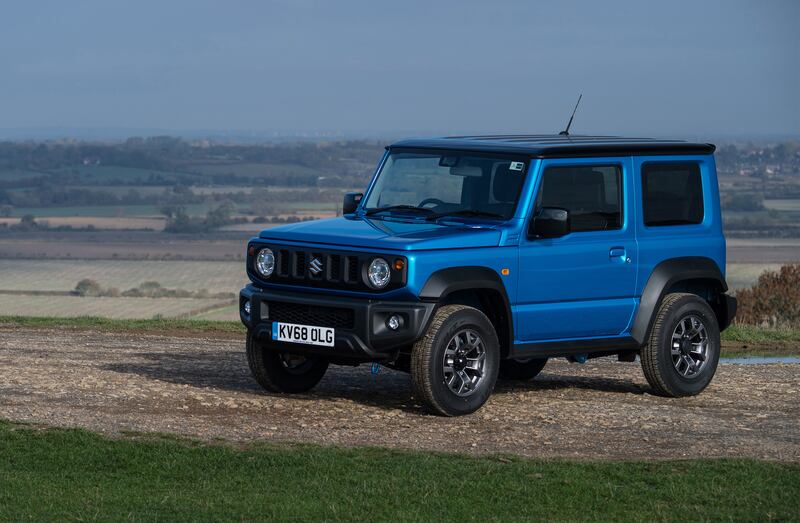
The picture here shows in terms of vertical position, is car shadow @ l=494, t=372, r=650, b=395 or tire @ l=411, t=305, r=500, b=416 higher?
tire @ l=411, t=305, r=500, b=416

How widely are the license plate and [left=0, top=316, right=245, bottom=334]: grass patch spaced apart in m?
8.14

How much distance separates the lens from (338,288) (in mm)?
10500

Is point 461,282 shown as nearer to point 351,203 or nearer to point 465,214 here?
point 465,214

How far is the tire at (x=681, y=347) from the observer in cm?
1183

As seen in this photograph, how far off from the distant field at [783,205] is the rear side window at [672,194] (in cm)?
12153

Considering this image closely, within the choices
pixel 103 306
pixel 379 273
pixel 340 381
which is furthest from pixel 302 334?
pixel 103 306

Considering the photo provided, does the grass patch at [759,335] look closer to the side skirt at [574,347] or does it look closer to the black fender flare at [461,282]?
the side skirt at [574,347]

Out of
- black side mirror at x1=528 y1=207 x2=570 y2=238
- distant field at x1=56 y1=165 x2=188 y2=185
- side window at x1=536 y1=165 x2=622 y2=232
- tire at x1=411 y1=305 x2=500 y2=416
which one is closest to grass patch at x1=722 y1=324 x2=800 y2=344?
side window at x1=536 y1=165 x2=622 y2=232

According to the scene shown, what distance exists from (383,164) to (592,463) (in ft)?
12.5

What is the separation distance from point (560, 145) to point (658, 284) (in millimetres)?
1594

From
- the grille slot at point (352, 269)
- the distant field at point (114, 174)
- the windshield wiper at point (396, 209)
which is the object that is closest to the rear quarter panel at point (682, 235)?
the windshield wiper at point (396, 209)

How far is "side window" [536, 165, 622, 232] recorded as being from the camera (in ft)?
36.4

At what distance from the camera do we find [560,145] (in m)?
11.1

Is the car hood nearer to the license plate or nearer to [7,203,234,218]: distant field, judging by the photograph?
the license plate
